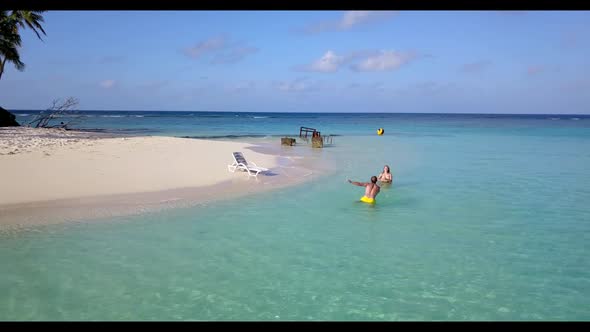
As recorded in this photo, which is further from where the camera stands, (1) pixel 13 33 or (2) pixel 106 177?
(1) pixel 13 33

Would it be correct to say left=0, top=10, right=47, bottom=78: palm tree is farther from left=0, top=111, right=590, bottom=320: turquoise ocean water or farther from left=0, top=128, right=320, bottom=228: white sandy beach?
left=0, top=111, right=590, bottom=320: turquoise ocean water

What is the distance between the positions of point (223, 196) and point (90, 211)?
3.95 m

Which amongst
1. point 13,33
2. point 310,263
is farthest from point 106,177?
point 13,33

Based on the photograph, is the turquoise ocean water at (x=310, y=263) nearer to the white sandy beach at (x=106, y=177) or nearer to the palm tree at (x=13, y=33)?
the white sandy beach at (x=106, y=177)

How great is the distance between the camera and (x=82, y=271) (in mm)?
7656

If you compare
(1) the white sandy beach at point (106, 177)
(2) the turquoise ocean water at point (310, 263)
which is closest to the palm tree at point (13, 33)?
(1) the white sandy beach at point (106, 177)

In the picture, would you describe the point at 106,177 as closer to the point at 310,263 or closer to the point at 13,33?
the point at 310,263

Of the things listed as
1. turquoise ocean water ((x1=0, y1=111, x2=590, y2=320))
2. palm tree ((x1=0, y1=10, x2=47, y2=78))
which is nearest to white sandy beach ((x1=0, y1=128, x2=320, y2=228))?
turquoise ocean water ((x1=0, y1=111, x2=590, y2=320))

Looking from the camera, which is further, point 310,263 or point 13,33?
point 13,33

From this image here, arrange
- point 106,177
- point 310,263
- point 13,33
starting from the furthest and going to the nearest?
point 13,33 < point 106,177 < point 310,263

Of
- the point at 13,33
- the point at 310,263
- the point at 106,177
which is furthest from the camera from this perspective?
the point at 13,33

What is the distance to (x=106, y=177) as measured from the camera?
50.3ft

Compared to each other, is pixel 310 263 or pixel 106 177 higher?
pixel 106 177

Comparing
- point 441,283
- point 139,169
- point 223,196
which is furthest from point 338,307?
point 139,169
